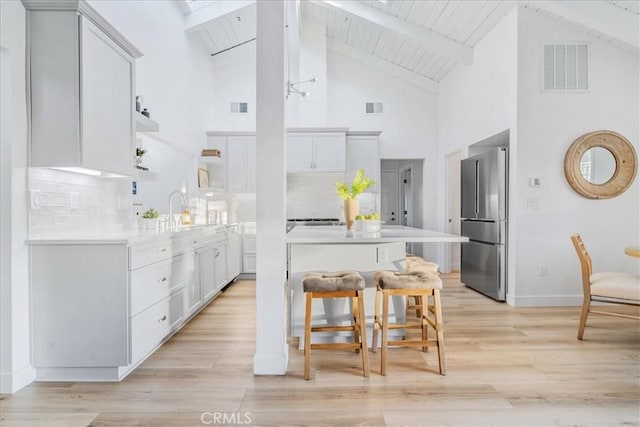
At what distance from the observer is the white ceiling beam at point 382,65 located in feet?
22.0

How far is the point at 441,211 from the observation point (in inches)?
259

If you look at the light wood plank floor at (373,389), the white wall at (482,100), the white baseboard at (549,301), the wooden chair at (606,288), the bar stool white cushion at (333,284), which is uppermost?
the white wall at (482,100)

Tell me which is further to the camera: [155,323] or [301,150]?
[301,150]

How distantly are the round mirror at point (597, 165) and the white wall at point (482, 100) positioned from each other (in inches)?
30.6

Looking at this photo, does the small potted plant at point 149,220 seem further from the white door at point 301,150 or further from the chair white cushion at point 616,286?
the chair white cushion at point 616,286

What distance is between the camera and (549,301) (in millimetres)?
4223

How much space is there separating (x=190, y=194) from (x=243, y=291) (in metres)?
1.63

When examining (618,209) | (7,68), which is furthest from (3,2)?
(618,209)

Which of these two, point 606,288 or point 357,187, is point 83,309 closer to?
point 357,187

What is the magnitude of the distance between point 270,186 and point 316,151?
3.83m

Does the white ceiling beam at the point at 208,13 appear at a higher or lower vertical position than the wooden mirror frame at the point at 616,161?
higher

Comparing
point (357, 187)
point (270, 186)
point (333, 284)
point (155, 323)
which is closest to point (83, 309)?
point (155, 323)

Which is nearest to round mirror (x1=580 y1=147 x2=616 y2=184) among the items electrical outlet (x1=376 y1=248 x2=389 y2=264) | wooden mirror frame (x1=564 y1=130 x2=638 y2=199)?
wooden mirror frame (x1=564 y1=130 x2=638 y2=199)

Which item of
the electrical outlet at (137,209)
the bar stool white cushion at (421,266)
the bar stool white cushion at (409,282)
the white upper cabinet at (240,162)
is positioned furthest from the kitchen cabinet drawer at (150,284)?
the white upper cabinet at (240,162)
